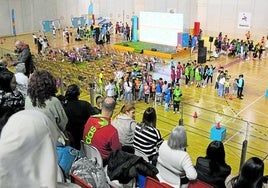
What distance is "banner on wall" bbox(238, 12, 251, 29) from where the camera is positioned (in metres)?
29.2

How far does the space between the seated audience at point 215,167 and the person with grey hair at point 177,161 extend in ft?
1.21

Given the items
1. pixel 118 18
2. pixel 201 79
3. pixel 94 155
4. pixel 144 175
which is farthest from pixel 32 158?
pixel 118 18

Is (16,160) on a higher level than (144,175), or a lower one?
higher

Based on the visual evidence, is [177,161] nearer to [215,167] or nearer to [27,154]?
[215,167]

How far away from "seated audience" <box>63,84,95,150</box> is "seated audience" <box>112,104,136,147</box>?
45 cm

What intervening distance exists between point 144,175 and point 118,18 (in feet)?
109

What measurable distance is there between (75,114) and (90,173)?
1313mm

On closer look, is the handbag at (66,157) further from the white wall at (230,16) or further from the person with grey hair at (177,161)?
the white wall at (230,16)

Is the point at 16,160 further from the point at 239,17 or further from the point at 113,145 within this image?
the point at 239,17

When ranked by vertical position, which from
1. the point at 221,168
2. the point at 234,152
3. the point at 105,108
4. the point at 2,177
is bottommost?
the point at 234,152

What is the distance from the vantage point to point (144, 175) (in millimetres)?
3775

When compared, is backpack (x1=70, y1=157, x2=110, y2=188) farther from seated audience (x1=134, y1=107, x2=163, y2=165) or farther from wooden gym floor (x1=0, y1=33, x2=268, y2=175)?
wooden gym floor (x1=0, y1=33, x2=268, y2=175)

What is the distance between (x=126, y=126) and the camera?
4.88 meters

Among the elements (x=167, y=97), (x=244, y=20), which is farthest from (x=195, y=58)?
(x=167, y=97)
